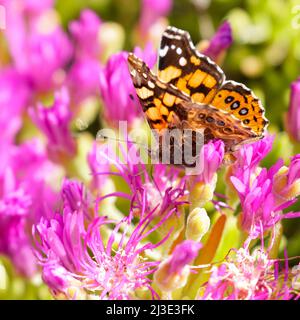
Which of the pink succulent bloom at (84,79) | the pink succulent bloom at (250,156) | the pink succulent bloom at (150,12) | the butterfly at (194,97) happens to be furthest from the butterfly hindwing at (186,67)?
the pink succulent bloom at (150,12)

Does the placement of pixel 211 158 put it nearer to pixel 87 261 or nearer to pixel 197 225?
pixel 197 225

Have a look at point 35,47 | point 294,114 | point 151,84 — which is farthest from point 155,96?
point 35,47

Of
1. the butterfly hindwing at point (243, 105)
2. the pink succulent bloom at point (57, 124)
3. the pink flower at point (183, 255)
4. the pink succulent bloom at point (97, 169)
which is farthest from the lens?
the pink succulent bloom at point (57, 124)

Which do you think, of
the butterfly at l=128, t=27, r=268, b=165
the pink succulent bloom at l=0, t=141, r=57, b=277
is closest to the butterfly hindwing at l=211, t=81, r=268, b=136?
the butterfly at l=128, t=27, r=268, b=165

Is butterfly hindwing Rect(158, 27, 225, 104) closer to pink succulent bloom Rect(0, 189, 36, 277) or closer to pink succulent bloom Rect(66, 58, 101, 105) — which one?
pink succulent bloom Rect(0, 189, 36, 277)

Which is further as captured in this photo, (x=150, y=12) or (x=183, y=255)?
(x=150, y=12)

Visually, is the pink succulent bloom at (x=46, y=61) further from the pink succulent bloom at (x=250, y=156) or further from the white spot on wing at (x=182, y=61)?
the pink succulent bloom at (x=250, y=156)

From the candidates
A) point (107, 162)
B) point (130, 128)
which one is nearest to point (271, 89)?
point (130, 128)
